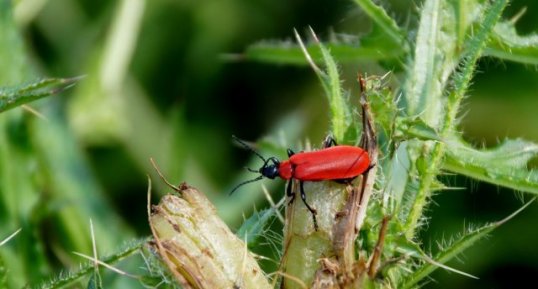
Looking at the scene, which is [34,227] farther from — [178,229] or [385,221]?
[385,221]

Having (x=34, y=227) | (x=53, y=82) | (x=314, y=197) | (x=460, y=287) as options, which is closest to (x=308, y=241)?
(x=314, y=197)

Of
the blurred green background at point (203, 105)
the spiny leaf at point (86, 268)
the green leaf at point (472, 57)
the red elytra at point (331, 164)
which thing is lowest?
the blurred green background at point (203, 105)

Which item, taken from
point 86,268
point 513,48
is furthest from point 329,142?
point 86,268

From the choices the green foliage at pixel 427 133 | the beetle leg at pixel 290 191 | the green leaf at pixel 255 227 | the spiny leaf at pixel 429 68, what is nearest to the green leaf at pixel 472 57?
the green foliage at pixel 427 133

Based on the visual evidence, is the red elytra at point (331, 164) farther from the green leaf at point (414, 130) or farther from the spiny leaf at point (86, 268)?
the spiny leaf at point (86, 268)

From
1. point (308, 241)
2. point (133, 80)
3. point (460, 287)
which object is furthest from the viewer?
point (133, 80)

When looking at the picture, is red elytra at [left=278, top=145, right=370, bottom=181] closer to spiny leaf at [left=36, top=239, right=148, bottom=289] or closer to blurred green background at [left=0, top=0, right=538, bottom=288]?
spiny leaf at [left=36, top=239, right=148, bottom=289]

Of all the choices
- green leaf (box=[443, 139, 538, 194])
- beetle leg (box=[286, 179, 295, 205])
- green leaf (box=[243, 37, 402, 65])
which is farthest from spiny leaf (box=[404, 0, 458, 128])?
beetle leg (box=[286, 179, 295, 205])
